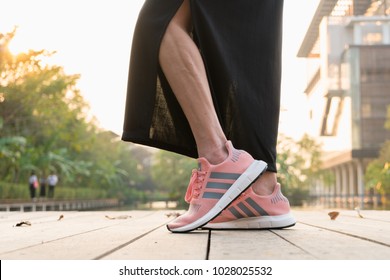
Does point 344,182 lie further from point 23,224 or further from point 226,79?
point 226,79

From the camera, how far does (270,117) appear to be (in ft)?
7.17

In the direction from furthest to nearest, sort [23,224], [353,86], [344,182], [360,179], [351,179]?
[344,182] < [351,179] < [360,179] < [353,86] < [23,224]

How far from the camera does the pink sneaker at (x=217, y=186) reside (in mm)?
1883

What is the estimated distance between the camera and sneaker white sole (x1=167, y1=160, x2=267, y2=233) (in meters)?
1.86

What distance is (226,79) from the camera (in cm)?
213

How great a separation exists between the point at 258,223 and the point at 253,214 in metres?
0.03

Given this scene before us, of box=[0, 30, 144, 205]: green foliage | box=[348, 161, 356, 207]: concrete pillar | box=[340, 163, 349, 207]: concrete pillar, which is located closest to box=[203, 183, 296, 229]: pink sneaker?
box=[0, 30, 144, 205]: green foliage

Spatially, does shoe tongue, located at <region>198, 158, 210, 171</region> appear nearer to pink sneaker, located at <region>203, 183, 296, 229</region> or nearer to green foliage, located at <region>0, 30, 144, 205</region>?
pink sneaker, located at <region>203, 183, 296, 229</region>

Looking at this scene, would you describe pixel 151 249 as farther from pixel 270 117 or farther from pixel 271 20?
pixel 271 20

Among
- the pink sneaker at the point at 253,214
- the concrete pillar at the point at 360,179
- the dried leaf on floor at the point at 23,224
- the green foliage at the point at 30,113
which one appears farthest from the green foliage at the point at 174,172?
the pink sneaker at the point at 253,214

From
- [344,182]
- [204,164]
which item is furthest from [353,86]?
[204,164]

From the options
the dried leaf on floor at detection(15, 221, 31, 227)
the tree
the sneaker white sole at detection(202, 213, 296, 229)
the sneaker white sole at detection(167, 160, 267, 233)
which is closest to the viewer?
the sneaker white sole at detection(167, 160, 267, 233)

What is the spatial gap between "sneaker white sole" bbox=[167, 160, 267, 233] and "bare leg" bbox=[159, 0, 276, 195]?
0.32 ft
